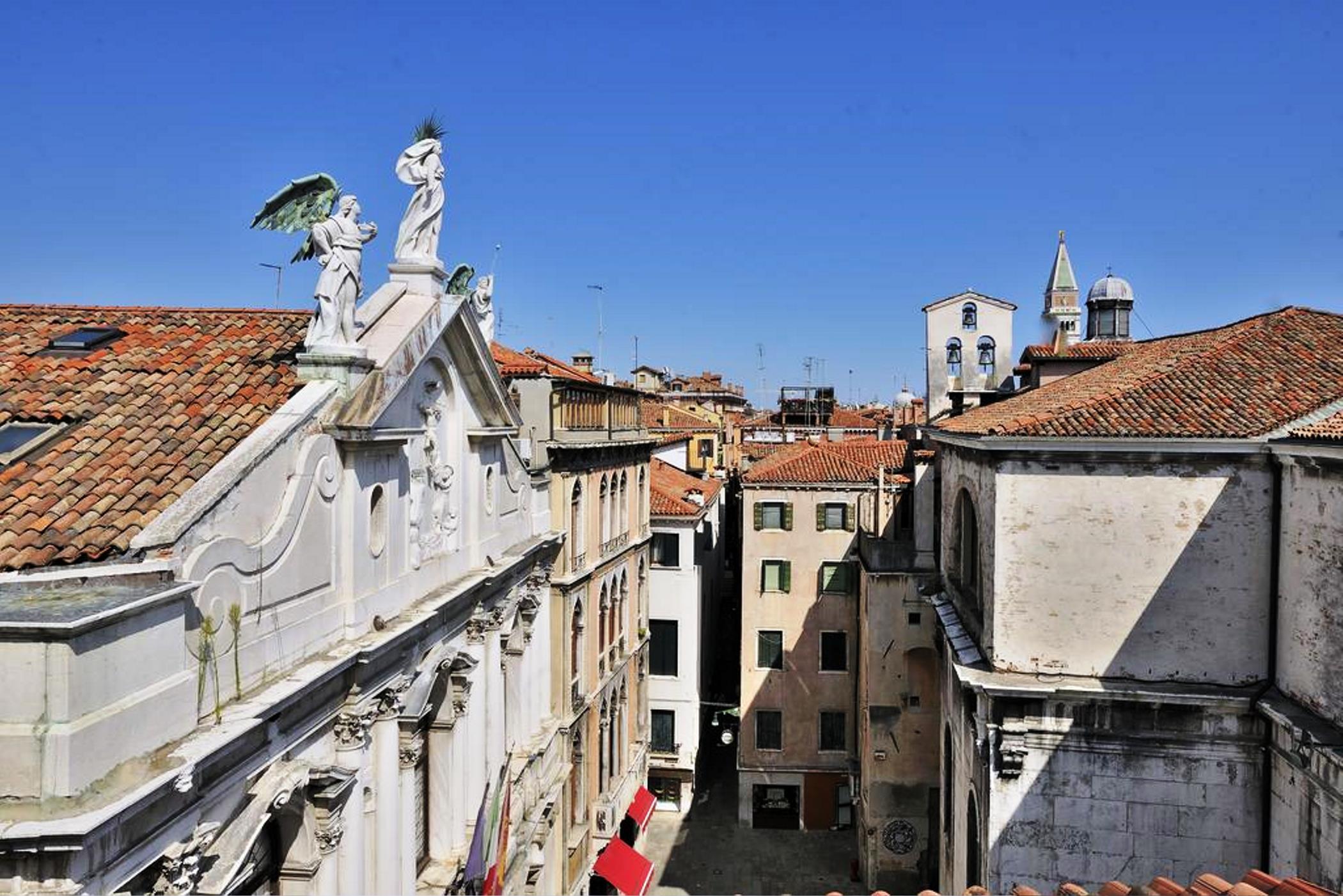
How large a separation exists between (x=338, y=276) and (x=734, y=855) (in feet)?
78.0

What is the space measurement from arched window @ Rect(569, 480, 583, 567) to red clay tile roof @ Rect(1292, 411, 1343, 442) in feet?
47.0

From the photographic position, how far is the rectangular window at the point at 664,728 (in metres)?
31.5

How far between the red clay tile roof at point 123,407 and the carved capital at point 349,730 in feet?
10.7

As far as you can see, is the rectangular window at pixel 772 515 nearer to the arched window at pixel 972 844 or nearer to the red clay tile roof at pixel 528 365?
the red clay tile roof at pixel 528 365

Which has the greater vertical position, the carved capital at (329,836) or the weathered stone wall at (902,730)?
the carved capital at (329,836)

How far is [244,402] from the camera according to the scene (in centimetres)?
1043

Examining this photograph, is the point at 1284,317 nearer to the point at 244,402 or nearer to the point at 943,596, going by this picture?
the point at 943,596

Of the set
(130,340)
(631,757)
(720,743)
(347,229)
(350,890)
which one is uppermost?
(347,229)

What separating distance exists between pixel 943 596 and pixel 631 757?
12464 millimetres

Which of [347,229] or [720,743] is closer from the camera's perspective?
[347,229]

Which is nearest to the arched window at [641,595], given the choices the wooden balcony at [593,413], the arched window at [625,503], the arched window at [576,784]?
the arched window at [625,503]

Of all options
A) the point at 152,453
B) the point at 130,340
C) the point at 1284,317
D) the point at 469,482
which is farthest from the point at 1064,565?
the point at 130,340

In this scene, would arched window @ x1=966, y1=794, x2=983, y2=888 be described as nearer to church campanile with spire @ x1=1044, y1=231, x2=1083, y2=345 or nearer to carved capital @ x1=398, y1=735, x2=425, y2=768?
carved capital @ x1=398, y1=735, x2=425, y2=768

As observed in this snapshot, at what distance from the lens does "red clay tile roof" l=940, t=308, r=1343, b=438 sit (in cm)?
1410
